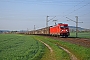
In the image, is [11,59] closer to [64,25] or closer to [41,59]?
[41,59]

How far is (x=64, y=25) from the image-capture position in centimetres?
5600

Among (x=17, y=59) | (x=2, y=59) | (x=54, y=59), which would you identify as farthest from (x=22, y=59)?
(x=54, y=59)

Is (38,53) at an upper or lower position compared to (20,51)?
lower

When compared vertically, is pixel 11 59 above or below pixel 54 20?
below

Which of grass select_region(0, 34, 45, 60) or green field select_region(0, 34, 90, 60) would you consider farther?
green field select_region(0, 34, 90, 60)

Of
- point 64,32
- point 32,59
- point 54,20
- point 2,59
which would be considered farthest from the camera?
point 54,20

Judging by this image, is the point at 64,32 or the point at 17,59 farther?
the point at 64,32

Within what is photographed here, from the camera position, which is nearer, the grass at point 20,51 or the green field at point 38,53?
the grass at point 20,51

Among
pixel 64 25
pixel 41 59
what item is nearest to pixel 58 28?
pixel 64 25

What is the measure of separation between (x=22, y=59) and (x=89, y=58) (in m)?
5.66

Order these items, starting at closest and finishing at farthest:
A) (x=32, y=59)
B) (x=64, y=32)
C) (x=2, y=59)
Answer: (x=2, y=59) → (x=32, y=59) → (x=64, y=32)

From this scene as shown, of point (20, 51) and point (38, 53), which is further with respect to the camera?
point (20, 51)

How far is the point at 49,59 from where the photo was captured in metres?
16.6

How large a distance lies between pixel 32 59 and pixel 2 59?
244 centimetres
